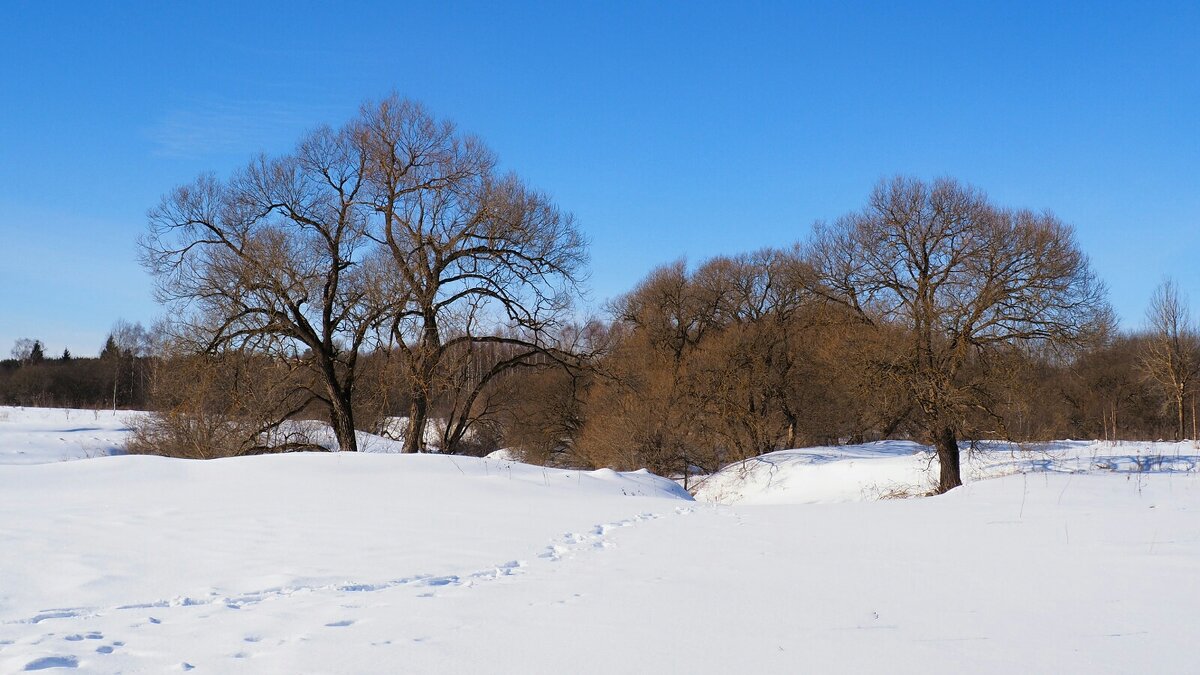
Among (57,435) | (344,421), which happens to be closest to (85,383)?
(57,435)

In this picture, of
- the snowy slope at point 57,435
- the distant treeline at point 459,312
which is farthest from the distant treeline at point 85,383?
the distant treeline at point 459,312

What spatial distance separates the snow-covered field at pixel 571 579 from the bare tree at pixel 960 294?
24.8ft

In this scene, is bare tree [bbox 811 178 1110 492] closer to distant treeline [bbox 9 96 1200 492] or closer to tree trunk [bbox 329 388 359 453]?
distant treeline [bbox 9 96 1200 492]

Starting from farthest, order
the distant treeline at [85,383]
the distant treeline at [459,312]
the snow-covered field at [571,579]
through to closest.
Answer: the distant treeline at [85,383]
the distant treeline at [459,312]
the snow-covered field at [571,579]

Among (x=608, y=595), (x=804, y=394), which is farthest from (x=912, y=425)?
(x=608, y=595)

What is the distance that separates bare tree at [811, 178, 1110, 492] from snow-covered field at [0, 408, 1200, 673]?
7552 millimetres

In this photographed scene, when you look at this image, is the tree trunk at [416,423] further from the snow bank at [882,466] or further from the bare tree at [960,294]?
the bare tree at [960,294]

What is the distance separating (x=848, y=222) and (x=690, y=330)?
12269 mm

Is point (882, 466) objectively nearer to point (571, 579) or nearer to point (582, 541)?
point (582, 541)

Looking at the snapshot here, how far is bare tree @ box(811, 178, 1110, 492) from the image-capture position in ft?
58.1

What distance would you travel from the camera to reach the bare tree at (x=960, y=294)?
1772cm

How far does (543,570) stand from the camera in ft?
17.7

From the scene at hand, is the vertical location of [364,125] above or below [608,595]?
above

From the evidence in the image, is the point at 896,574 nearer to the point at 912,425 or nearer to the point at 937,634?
the point at 937,634
